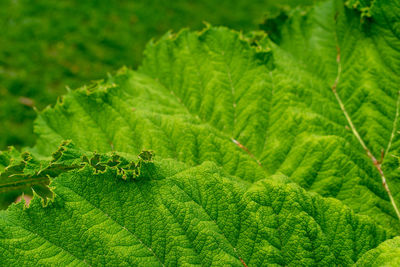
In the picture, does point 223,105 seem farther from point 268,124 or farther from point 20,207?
point 20,207

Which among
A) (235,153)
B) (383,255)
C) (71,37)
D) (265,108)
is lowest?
(71,37)

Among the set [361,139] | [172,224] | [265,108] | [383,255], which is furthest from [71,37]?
[383,255]

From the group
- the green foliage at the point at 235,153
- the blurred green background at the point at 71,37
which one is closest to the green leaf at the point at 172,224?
the green foliage at the point at 235,153

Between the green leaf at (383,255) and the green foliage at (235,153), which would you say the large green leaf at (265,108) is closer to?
the green foliage at (235,153)

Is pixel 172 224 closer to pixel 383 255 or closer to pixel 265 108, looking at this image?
pixel 383 255

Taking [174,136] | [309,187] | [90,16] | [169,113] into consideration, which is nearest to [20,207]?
[174,136]
